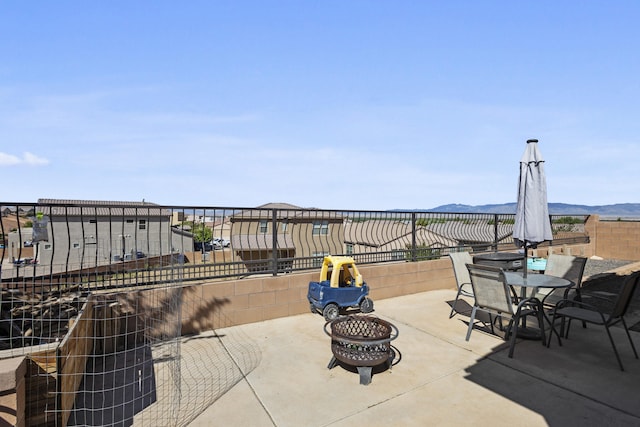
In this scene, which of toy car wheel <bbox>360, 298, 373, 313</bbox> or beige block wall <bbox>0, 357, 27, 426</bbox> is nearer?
beige block wall <bbox>0, 357, 27, 426</bbox>

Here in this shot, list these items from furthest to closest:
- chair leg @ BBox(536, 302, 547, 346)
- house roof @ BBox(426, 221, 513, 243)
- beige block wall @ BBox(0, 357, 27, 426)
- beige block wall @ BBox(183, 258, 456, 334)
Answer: house roof @ BBox(426, 221, 513, 243) → beige block wall @ BBox(183, 258, 456, 334) → chair leg @ BBox(536, 302, 547, 346) → beige block wall @ BBox(0, 357, 27, 426)

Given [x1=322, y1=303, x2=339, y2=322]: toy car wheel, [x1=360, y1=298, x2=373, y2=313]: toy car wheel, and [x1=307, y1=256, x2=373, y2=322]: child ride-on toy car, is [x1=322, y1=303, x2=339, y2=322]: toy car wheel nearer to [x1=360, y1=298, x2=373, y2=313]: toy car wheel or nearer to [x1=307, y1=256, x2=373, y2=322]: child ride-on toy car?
[x1=307, y1=256, x2=373, y2=322]: child ride-on toy car

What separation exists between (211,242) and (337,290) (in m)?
2.96

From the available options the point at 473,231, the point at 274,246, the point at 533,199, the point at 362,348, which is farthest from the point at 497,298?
the point at 473,231

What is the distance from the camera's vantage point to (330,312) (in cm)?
491

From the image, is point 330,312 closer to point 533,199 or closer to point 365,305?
point 365,305

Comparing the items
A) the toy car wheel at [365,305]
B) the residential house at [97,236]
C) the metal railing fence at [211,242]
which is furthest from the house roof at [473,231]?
the residential house at [97,236]

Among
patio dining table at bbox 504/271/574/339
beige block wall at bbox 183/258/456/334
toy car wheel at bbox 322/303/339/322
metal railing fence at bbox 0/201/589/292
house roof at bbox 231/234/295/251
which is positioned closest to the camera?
metal railing fence at bbox 0/201/589/292

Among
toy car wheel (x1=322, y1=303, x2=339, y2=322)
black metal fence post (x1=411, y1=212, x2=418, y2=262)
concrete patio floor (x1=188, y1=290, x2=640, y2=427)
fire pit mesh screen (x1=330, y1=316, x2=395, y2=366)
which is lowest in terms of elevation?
concrete patio floor (x1=188, y1=290, x2=640, y2=427)

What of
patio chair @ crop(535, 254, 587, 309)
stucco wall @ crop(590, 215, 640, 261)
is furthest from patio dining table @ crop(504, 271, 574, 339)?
stucco wall @ crop(590, 215, 640, 261)

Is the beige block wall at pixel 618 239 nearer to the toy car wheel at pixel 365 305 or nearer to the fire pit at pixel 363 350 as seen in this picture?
the toy car wheel at pixel 365 305

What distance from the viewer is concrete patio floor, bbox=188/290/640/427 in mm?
2500

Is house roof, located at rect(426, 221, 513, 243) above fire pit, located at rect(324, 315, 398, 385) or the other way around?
above

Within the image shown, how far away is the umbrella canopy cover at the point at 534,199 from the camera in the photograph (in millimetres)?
4520
